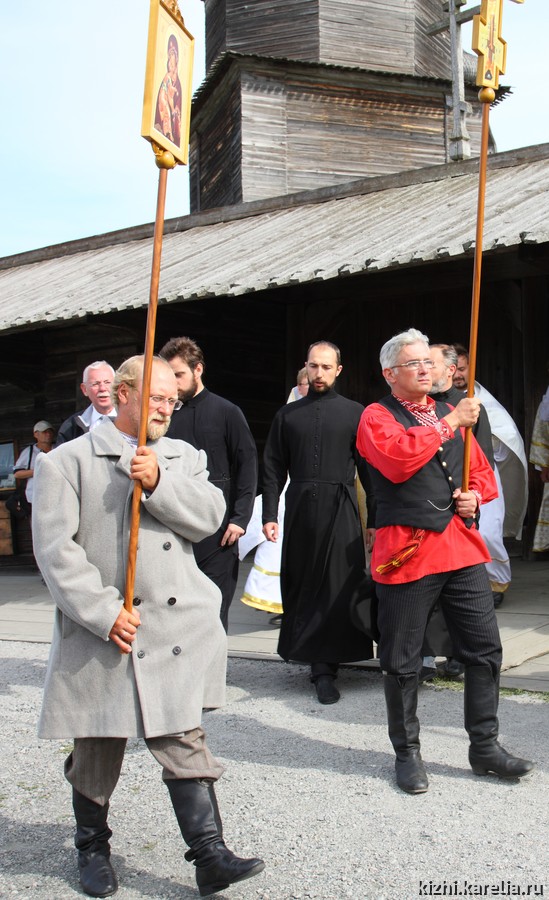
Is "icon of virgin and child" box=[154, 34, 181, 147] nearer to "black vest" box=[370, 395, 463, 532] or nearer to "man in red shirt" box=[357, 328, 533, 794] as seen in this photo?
"man in red shirt" box=[357, 328, 533, 794]

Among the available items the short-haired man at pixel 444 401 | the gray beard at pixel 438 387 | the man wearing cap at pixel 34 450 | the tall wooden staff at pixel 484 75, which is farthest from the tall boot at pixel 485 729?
the man wearing cap at pixel 34 450

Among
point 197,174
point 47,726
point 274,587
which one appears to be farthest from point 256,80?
point 47,726

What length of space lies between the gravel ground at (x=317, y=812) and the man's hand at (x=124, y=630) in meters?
0.70

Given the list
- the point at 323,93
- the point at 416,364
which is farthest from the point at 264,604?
the point at 323,93

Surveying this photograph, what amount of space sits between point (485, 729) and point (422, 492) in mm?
869

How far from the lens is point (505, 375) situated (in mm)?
9703

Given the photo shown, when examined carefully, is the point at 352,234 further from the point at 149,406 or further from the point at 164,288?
the point at 149,406

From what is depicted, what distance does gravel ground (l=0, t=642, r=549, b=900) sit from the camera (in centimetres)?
276

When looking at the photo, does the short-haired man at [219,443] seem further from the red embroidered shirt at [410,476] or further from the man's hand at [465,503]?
the man's hand at [465,503]

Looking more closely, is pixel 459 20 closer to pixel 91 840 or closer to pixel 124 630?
pixel 124 630

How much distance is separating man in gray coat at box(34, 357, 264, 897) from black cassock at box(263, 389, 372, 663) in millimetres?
2075

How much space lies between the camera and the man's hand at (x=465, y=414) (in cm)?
354

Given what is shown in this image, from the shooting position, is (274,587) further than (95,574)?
Yes

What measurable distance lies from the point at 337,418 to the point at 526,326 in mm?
4492
